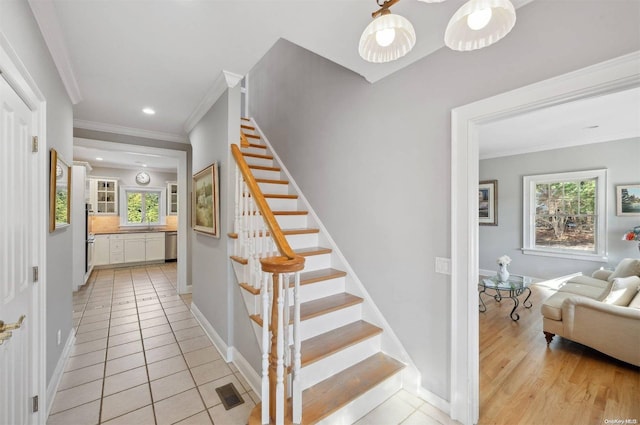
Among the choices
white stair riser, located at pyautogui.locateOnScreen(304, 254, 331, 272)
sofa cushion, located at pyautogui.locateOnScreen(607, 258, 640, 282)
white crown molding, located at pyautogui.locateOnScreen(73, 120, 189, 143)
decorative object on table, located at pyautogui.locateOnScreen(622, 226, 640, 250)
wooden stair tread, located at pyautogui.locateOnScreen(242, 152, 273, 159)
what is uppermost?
white crown molding, located at pyautogui.locateOnScreen(73, 120, 189, 143)

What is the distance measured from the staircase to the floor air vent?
1.19 ft

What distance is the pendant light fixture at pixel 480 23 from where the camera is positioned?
0.85m

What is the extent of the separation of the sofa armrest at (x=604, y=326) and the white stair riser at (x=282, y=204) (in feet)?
9.92

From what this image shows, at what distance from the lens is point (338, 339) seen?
2039 millimetres

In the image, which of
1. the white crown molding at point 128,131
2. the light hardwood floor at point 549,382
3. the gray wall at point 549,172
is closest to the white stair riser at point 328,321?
the light hardwood floor at point 549,382

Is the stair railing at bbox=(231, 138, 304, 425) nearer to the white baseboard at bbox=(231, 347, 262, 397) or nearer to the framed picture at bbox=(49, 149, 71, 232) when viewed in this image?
the white baseboard at bbox=(231, 347, 262, 397)

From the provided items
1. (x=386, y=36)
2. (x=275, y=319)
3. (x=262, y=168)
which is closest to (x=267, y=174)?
(x=262, y=168)

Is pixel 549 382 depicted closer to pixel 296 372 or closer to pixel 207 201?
pixel 296 372

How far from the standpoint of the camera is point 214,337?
2811 mm

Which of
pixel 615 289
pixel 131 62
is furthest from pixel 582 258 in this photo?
pixel 131 62

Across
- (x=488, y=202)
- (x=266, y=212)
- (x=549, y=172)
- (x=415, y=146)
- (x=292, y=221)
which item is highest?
(x=549, y=172)

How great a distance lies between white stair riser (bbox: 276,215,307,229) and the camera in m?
2.96

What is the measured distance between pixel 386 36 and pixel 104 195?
8.18 metres

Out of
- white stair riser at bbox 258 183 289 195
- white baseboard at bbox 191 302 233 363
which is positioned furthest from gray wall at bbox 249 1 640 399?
white baseboard at bbox 191 302 233 363
